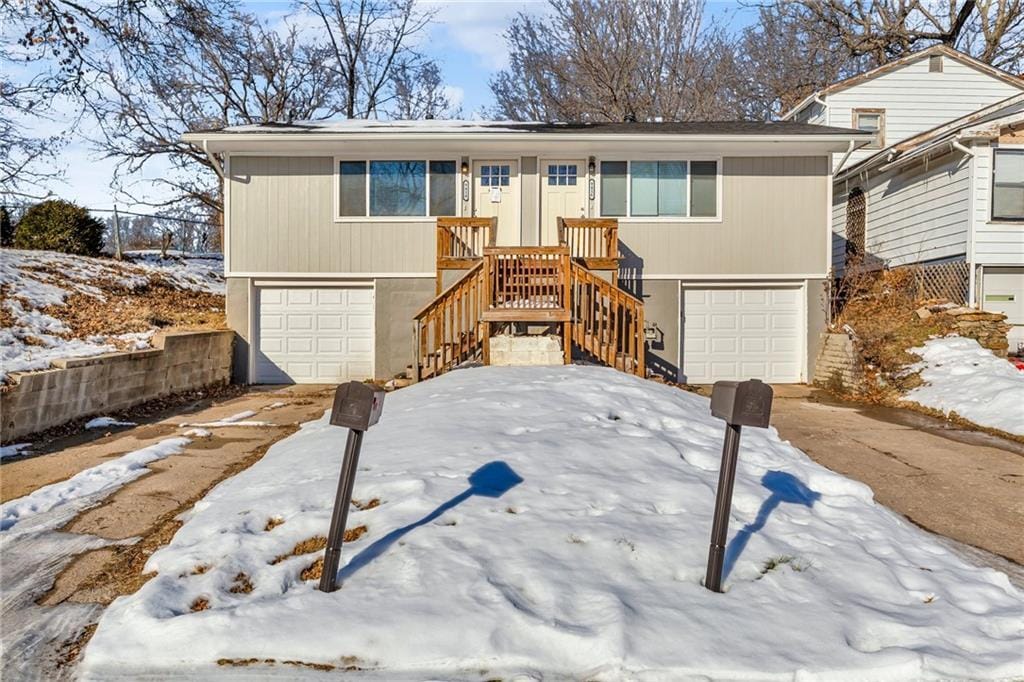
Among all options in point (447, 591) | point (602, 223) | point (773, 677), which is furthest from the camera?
point (602, 223)

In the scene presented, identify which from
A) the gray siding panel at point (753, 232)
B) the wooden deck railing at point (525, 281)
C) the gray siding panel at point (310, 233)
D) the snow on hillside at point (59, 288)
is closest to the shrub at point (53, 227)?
the snow on hillside at point (59, 288)

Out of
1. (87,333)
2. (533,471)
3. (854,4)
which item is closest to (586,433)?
(533,471)

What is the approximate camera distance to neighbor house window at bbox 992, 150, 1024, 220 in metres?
12.0

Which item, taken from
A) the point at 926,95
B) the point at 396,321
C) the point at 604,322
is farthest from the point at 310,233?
the point at 926,95

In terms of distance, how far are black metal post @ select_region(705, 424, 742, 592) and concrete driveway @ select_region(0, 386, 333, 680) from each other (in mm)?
2607

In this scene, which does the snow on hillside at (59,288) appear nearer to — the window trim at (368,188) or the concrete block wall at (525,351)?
the window trim at (368,188)

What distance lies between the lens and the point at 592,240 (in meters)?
11.0

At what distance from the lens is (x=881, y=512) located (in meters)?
4.21

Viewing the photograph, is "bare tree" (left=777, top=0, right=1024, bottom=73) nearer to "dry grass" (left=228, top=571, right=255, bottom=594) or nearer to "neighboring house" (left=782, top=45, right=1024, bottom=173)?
"neighboring house" (left=782, top=45, right=1024, bottom=173)

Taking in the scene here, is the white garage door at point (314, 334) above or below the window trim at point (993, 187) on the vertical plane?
below

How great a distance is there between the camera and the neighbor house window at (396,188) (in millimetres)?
11586

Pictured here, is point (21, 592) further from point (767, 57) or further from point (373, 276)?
point (767, 57)

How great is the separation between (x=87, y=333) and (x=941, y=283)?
15103 mm

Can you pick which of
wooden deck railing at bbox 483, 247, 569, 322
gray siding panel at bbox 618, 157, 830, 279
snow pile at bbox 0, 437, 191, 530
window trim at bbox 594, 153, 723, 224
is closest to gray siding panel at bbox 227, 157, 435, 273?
wooden deck railing at bbox 483, 247, 569, 322
